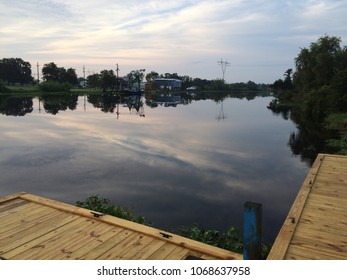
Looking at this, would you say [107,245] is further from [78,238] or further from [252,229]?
[252,229]

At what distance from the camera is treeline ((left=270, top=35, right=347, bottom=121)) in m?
30.2

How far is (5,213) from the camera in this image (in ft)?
18.8

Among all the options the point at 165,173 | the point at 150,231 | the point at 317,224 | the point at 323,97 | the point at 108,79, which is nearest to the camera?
the point at 150,231

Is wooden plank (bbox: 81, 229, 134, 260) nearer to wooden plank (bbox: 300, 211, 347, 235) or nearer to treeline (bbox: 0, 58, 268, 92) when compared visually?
wooden plank (bbox: 300, 211, 347, 235)

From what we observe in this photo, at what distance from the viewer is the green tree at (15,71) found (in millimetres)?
103500

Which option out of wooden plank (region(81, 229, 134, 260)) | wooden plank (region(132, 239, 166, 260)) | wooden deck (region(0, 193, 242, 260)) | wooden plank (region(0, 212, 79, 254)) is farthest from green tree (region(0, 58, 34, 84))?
wooden plank (region(132, 239, 166, 260))

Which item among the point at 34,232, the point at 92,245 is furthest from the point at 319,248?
the point at 34,232

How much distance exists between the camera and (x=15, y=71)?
348ft

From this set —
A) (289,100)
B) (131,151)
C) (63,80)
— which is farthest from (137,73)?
(131,151)

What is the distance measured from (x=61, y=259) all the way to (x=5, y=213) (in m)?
2.29

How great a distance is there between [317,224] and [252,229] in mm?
1854

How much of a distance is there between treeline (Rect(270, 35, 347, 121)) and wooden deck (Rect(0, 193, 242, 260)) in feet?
98.5

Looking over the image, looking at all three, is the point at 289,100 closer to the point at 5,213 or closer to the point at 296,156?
the point at 296,156

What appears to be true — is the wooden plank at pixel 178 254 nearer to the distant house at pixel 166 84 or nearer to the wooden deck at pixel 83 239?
the wooden deck at pixel 83 239
